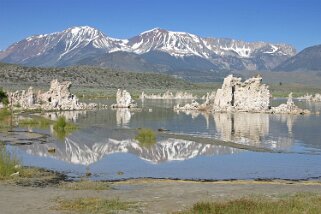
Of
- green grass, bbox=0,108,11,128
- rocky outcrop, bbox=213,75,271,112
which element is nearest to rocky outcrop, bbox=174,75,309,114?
rocky outcrop, bbox=213,75,271,112

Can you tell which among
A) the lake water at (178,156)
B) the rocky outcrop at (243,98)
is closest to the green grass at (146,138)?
the lake water at (178,156)

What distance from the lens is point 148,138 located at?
50.0m

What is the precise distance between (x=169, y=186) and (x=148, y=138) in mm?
24670

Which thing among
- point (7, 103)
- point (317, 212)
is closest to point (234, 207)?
point (317, 212)

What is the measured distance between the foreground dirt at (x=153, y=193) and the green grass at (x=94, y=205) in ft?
1.22

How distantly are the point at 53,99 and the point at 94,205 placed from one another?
265ft

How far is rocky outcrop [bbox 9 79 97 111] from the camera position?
312 ft

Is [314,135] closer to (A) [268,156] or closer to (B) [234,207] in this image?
(A) [268,156]

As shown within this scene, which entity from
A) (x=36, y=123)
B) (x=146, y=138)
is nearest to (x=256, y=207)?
(x=146, y=138)

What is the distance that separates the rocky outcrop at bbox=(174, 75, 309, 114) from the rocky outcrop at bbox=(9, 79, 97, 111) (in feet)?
78.0

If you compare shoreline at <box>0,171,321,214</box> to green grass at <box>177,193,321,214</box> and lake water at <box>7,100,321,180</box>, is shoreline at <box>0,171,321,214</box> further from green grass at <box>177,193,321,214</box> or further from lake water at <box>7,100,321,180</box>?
lake water at <box>7,100,321,180</box>

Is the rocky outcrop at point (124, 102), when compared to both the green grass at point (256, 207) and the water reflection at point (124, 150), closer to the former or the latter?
the water reflection at point (124, 150)

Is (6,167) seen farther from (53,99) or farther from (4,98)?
(53,99)

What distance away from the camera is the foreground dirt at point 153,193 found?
19.4 m
